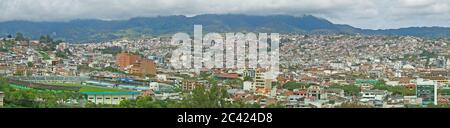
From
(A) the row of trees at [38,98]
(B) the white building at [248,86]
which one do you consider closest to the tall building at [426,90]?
(B) the white building at [248,86]

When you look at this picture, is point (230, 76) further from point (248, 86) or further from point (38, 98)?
point (38, 98)

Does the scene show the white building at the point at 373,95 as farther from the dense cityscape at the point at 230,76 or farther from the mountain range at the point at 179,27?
the mountain range at the point at 179,27

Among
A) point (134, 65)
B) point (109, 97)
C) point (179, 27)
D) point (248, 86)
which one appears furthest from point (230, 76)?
point (109, 97)

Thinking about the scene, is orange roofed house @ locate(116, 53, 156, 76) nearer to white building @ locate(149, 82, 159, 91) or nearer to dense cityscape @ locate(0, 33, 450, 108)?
dense cityscape @ locate(0, 33, 450, 108)

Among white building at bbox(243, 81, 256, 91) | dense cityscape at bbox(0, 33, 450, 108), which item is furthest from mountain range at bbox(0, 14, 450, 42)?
white building at bbox(243, 81, 256, 91)
